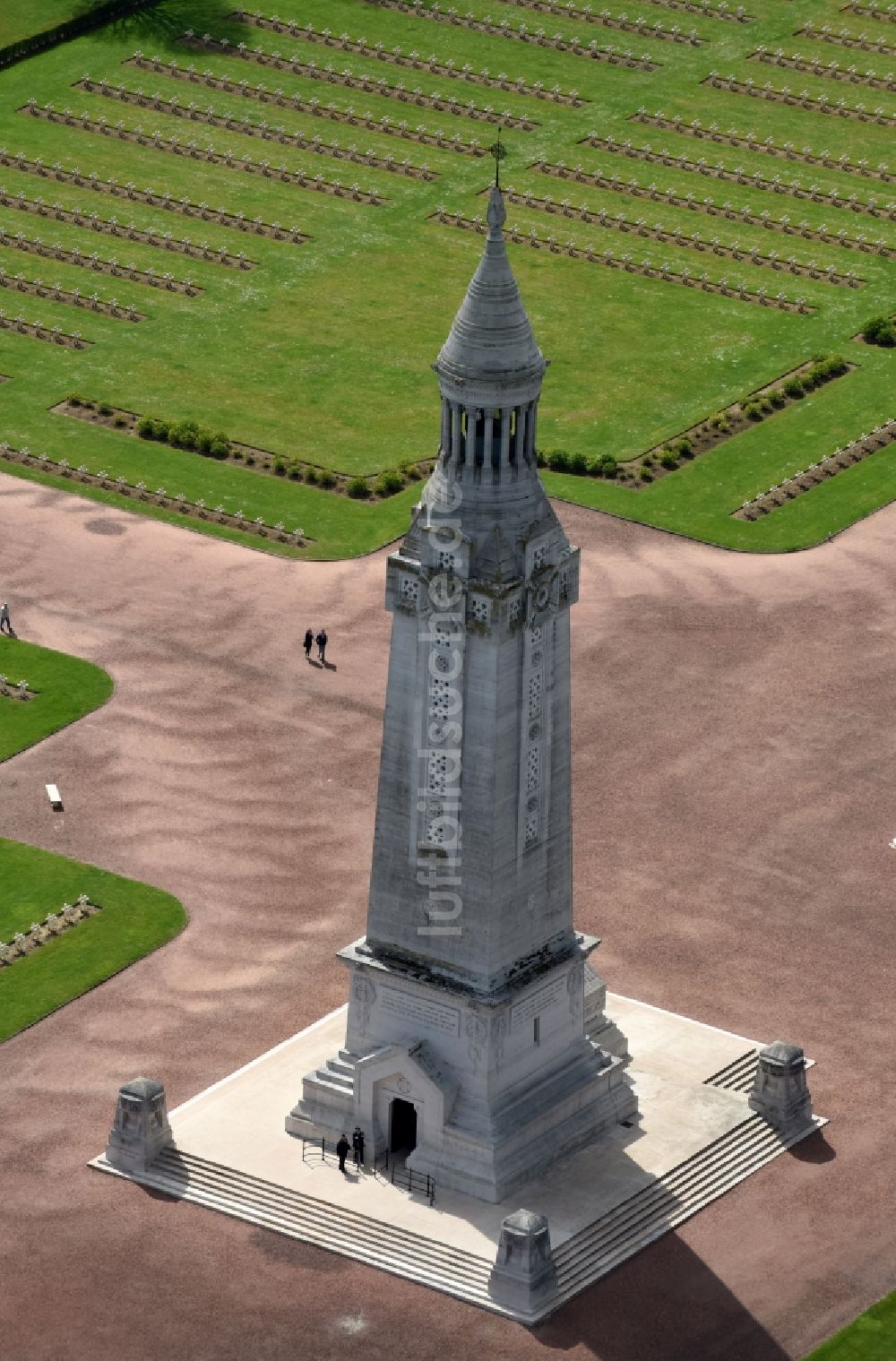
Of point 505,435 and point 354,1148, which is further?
point 354,1148

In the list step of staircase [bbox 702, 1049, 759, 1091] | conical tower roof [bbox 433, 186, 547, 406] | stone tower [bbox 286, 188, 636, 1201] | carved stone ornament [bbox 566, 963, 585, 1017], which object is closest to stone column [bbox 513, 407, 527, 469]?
stone tower [bbox 286, 188, 636, 1201]

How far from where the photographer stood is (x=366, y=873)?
15625 cm

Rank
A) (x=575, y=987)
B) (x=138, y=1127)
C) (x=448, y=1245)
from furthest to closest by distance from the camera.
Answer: (x=575, y=987), (x=138, y=1127), (x=448, y=1245)

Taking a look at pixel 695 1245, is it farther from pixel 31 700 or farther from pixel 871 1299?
pixel 31 700

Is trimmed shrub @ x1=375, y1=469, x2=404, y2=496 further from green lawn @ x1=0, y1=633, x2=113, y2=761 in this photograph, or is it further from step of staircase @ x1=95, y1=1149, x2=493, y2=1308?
step of staircase @ x1=95, y1=1149, x2=493, y2=1308

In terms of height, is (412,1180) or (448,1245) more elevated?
(448,1245)

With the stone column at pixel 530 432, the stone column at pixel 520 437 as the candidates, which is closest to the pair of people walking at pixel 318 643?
the stone column at pixel 530 432

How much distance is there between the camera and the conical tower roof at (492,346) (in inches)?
5030

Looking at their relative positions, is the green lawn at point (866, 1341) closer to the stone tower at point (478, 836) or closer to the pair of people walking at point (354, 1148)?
the stone tower at point (478, 836)

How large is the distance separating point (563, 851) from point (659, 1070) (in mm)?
12054

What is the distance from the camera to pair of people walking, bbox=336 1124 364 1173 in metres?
138

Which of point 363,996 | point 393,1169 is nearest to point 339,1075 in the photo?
point 363,996

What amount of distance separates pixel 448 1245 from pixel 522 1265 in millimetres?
3417

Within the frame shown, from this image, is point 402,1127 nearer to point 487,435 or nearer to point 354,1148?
point 354,1148
